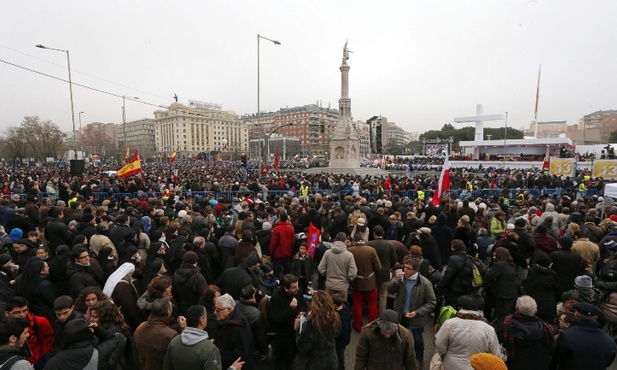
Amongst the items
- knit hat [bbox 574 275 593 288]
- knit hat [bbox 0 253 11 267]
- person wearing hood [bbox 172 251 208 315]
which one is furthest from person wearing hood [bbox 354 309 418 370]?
knit hat [bbox 0 253 11 267]

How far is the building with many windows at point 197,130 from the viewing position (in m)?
126

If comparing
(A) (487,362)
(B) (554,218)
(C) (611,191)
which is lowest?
(B) (554,218)

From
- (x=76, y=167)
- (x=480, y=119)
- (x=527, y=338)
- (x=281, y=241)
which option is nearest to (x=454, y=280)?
(x=527, y=338)

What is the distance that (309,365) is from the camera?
3.44 metres

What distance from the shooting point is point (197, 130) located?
131375mm

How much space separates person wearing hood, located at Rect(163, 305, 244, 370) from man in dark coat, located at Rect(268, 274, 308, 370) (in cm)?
107

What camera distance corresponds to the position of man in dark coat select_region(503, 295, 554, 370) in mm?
3352

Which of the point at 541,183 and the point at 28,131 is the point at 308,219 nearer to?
the point at 541,183

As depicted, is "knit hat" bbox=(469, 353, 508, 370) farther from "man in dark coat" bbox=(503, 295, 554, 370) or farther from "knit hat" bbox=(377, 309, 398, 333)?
"man in dark coat" bbox=(503, 295, 554, 370)

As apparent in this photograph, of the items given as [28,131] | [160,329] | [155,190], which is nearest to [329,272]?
[160,329]

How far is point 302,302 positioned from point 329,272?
1259mm

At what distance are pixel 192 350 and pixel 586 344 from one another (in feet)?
11.8

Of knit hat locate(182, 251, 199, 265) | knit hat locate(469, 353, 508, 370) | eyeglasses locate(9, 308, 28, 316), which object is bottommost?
eyeglasses locate(9, 308, 28, 316)

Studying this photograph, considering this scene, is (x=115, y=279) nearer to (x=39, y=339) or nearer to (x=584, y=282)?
(x=39, y=339)
